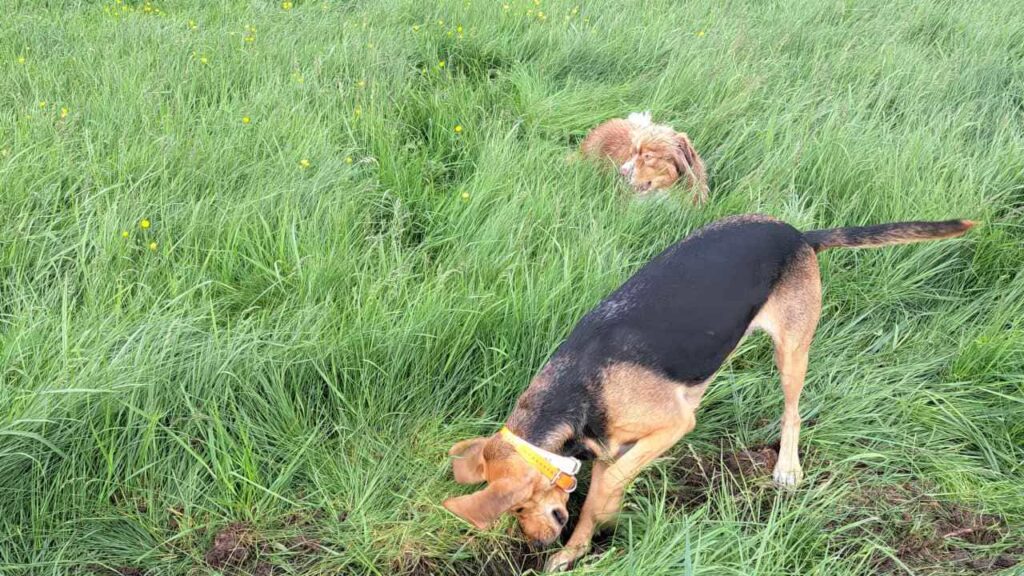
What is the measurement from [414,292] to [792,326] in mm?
1515

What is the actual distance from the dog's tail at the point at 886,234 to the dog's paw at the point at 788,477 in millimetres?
867

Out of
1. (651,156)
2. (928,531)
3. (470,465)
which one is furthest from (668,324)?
(651,156)

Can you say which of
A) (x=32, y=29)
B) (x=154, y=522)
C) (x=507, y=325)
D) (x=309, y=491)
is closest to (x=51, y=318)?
(x=154, y=522)

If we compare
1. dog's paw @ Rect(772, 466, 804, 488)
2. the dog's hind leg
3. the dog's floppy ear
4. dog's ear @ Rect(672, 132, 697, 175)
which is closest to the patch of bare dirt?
dog's paw @ Rect(772, 466, 804, 488)

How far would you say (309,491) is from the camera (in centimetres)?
262

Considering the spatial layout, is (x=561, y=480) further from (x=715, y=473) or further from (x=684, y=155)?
(x=684, y=155)

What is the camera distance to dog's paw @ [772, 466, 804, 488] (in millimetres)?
2705

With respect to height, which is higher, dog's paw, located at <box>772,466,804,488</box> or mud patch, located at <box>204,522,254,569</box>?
dog's paw, located at <box>772,466,804,488</box>

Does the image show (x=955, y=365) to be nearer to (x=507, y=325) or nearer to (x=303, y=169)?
(x=507, y=325)

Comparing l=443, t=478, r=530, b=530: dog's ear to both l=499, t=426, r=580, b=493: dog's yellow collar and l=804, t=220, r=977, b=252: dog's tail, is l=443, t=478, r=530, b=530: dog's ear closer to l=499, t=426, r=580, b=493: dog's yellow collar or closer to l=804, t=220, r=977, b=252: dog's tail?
l=499, t=426, r=580, b=493: dog's yellow collar

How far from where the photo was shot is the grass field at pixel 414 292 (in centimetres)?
246

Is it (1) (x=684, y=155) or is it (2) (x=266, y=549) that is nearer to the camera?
(2) (x=266, y=549)

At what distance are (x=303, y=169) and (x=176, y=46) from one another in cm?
183

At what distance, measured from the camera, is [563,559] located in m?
2.52
